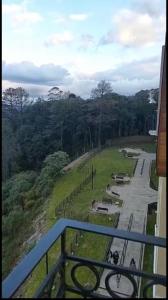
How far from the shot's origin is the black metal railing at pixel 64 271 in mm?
979

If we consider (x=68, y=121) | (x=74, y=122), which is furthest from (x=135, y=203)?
(x=74, y=122)

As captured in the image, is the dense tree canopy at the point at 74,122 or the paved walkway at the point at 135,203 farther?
the dense tree canopy at the point at 74,122

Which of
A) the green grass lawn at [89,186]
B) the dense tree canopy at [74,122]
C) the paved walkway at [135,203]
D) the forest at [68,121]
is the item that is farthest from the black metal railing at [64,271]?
the dense tree canopy at [74,122]

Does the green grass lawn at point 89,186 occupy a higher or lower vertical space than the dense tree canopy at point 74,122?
lower

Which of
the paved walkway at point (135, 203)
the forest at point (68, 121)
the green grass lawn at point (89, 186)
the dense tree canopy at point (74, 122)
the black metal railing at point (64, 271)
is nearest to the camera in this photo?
the black metal railing at point (64, 271)

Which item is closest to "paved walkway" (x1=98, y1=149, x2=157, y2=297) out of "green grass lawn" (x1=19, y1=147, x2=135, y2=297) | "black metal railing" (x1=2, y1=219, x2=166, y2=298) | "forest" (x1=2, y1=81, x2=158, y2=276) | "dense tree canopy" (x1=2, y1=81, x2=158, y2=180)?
"green grass lawn" (x1=19, y1=147, x2=135, y2=297)

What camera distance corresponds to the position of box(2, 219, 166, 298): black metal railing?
979mm

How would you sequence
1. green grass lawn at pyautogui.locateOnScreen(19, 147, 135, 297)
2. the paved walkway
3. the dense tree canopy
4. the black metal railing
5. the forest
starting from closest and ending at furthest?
1. the black metal railing
2. the paved walkway
3. green grass lawn at pyautogui.locateOnScreen(19, 147, 135, 297)
4. the forest
5. the dense tree canopy

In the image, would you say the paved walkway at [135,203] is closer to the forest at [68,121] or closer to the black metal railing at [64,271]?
the black metal railing at [64,271]

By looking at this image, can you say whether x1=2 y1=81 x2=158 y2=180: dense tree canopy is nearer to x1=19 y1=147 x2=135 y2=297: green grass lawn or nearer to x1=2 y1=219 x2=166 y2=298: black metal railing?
x1=19 y1=147 x2=135 y2=297: green grass lawn

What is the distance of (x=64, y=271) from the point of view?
4.10ft

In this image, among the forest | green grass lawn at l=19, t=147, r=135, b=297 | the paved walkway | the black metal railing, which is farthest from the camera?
the forest

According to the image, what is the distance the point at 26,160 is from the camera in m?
25.0

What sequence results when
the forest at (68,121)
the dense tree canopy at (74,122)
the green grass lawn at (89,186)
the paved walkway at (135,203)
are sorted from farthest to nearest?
the dense tree canopy at (74,122)
the forest at (68,121)
the green grass lawn at (89,186)
the paved walkway at (135,203)
